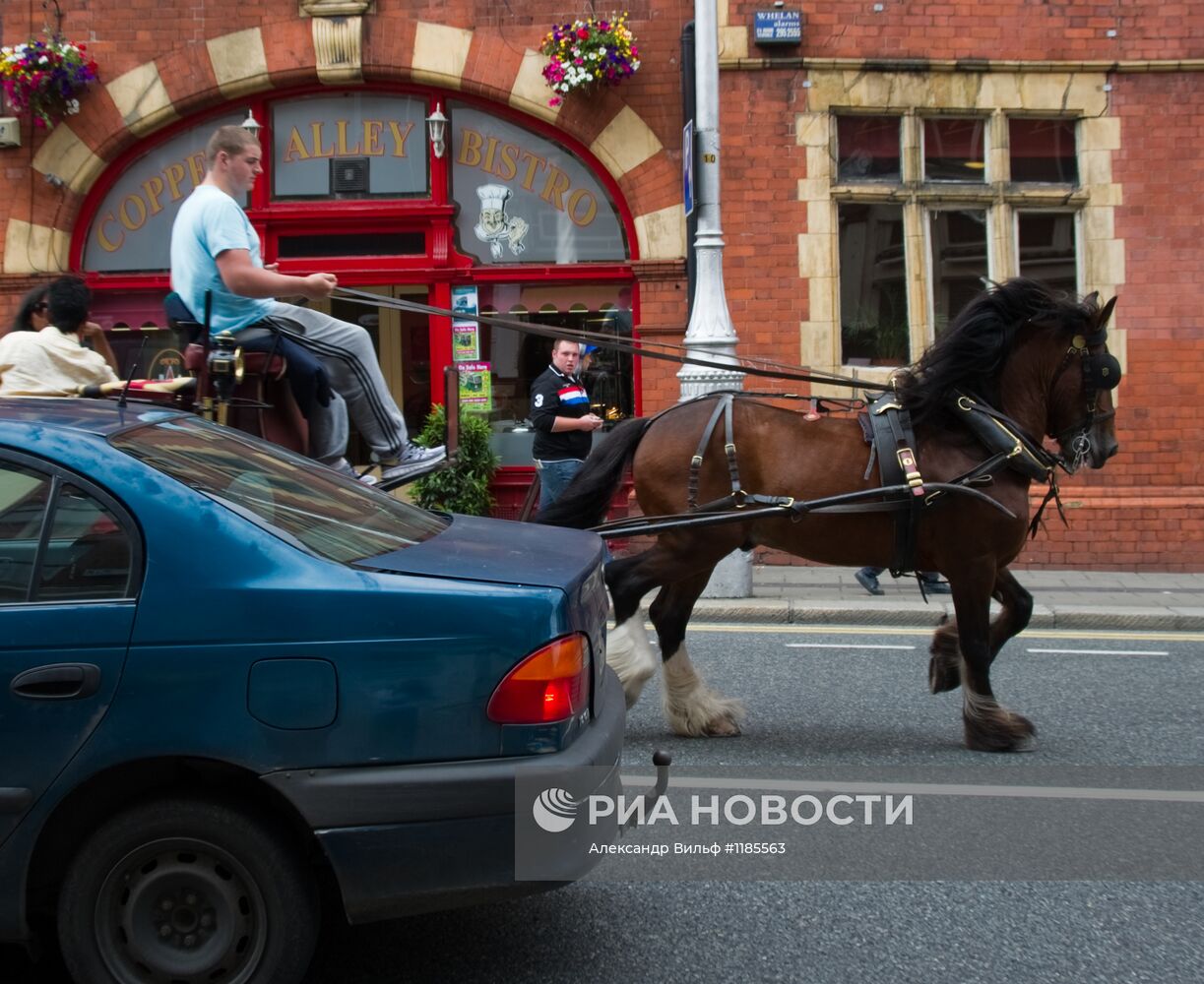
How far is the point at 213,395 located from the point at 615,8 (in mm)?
8915

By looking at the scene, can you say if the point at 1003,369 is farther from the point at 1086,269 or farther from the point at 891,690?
the point at 1086,269

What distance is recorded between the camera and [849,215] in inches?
505

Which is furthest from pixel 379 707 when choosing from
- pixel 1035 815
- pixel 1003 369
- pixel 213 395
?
pixel 1003 369

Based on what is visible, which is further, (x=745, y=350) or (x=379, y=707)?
(x=745, y=350)

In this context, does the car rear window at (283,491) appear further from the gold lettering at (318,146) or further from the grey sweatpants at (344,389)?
the gold lettering at (318,146)

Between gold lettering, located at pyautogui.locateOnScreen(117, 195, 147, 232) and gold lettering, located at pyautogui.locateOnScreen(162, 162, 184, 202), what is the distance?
1.09 feet

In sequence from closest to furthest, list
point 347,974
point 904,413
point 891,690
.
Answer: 1. point 347,974
2. point 904,413
3. point 891,690

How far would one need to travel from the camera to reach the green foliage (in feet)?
39.7

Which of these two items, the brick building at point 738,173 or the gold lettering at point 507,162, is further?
the gold lettering at point 507,162

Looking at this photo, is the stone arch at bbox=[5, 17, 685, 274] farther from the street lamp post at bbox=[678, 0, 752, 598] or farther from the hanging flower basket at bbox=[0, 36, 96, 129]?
the street lamp post at bbox=[678, 0, 752, 598]

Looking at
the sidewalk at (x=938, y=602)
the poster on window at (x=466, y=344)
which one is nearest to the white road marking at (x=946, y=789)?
the sidewalk at (x=938, y=602)

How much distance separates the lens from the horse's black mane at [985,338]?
6164 mm

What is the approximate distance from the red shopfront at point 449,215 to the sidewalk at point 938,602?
2967 mm

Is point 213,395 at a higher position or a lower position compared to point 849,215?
lower
